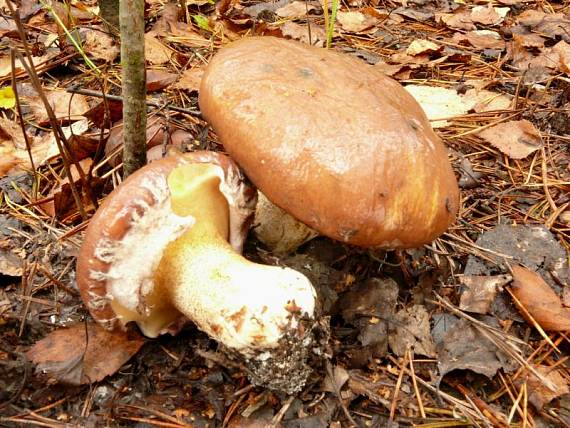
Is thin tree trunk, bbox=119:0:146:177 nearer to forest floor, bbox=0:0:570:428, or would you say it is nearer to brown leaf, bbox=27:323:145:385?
forest floor, bbox=0:0:570:428

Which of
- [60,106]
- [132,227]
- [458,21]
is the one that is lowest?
[60,106]

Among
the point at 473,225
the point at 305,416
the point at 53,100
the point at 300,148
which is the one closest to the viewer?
the point at 300,148

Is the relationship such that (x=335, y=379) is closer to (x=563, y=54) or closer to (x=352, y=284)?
(x=352, y=284)

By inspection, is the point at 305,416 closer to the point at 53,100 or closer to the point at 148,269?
the point at 148,269

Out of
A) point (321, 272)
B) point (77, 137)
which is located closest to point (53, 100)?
point (77, 137)

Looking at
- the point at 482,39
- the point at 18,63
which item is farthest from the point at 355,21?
the point at 18,63

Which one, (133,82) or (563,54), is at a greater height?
(133,82)

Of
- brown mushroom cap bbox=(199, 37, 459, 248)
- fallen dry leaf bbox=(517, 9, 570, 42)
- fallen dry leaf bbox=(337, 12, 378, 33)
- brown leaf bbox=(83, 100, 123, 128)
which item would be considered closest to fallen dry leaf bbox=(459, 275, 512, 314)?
brown mushroom cap bbox=(199, 37, 459, 248)
